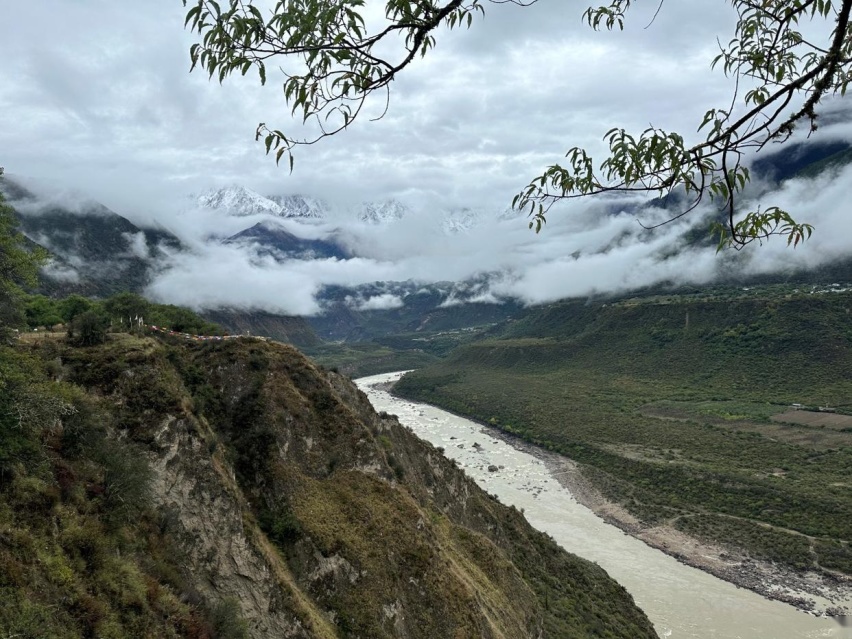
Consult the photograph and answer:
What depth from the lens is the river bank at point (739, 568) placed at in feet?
149

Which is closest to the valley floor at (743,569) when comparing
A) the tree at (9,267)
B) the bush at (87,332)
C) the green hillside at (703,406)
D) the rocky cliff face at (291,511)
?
the green hillside at (703,406)

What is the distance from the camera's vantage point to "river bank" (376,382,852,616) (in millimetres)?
45438

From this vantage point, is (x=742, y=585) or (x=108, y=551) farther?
(x=742, y=585)

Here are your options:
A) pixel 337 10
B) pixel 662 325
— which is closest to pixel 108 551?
pixel 337 10

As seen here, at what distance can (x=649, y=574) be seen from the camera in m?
50.5

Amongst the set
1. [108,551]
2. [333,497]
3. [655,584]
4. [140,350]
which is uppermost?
[140,350]

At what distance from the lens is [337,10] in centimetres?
466

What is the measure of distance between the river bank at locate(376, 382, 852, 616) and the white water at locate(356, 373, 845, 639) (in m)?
1.06

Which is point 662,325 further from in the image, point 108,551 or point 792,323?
point 108,551

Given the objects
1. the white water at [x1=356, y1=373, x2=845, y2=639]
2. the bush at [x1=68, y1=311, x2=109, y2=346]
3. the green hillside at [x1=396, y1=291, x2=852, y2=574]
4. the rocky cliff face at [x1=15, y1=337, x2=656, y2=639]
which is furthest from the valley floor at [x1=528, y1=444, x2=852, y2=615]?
the bush at [x1=68, y1=311, x2=109, y2=346]

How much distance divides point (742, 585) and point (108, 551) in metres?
57.0

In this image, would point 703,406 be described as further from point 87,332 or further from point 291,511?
point 87,332

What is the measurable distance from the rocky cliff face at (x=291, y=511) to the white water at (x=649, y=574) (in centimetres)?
1623

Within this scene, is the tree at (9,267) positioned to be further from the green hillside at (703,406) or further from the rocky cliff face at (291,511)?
the green hillside at (703,406)
